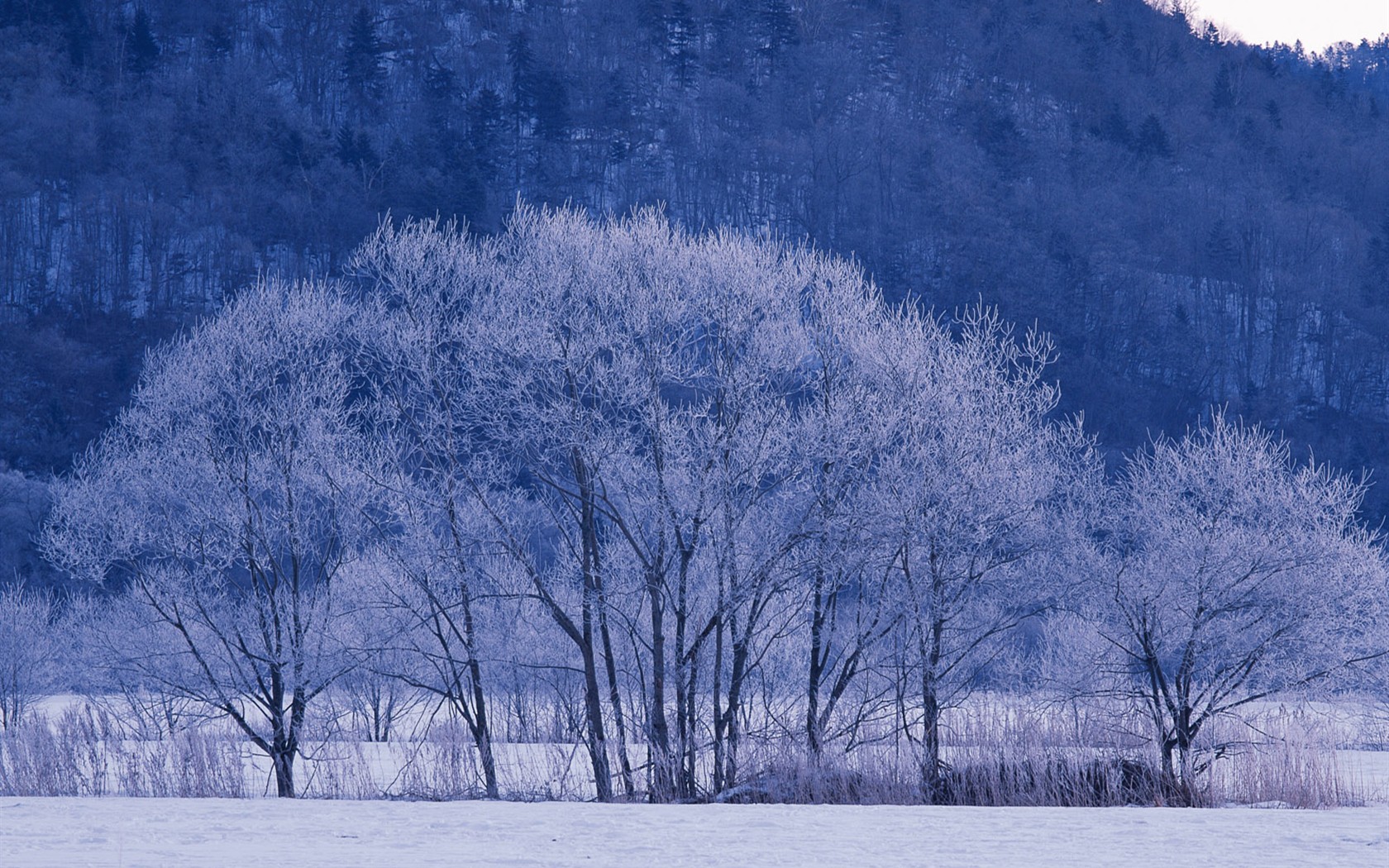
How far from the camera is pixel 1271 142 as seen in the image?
A: 111250 millimetres

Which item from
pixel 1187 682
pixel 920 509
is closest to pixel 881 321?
pixel 920 509

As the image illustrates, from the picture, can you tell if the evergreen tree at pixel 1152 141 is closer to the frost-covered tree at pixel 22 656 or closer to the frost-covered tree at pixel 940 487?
the frost-covered tree at pixel 22 656

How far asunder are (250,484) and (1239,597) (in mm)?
17672

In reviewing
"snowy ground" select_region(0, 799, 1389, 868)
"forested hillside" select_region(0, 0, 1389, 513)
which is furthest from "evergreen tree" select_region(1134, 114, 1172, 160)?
"snowy ground" select_region(0, 799, 1389, 868)

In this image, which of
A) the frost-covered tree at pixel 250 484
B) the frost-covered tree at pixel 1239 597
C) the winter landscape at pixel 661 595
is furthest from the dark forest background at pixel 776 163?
the frost-covered tree at pixel 250 484

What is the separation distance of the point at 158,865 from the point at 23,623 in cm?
4240

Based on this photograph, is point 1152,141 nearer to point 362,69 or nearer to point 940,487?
point 362,69

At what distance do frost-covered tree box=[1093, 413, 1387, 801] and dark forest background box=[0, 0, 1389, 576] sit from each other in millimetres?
54609

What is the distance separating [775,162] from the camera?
342 ft

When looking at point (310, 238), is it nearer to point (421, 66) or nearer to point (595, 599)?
point (421, 66)

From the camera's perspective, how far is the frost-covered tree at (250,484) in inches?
834

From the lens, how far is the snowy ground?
5.30 meters

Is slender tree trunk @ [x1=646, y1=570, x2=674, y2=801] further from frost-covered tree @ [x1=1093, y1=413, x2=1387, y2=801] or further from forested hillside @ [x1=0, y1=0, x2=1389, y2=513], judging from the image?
forested hillside @ [x1=0, y1=0, x2=1389, y2=513]

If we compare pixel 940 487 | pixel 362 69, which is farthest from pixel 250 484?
pixel 362 69
